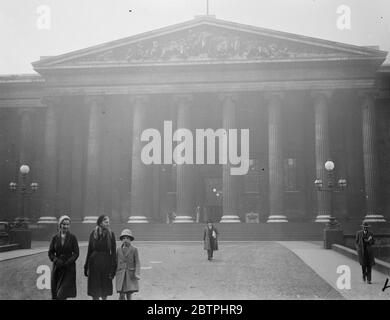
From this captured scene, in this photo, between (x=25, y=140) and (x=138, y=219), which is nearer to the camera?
(x=138, y=219)

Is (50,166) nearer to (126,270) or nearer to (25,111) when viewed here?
(25,111)

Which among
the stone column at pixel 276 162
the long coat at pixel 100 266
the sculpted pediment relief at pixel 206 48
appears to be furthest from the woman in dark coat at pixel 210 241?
the sculpted pediment relief at pixel 206 48

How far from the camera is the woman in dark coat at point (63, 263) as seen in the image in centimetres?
1167

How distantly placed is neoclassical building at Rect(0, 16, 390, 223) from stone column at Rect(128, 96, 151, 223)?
84 millimetres

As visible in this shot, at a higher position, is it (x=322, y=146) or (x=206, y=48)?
(x=206, y=48)

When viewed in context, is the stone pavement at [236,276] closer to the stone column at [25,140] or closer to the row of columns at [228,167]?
the row of columns at [228,167]

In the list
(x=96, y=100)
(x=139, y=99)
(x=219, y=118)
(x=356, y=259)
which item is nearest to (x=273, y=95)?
(x=219, y=118)

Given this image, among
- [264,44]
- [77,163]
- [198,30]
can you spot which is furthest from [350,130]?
[77,163]

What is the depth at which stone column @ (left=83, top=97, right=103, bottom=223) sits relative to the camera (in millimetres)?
45312

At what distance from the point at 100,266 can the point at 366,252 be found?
364 inches

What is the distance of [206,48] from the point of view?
45000mm

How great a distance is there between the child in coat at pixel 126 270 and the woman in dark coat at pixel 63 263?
40.2 inches

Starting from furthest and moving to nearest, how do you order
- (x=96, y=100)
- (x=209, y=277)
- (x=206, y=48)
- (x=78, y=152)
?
(x=78, y=152) < (x=96, y=100) < (x=206, y=48) < (x=209, y=277)

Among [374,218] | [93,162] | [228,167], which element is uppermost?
[93,162]
